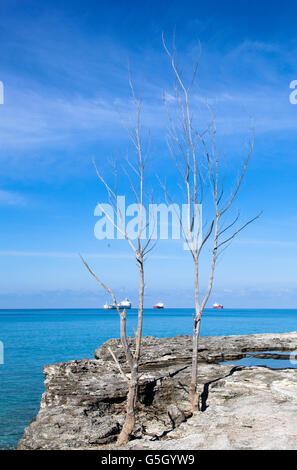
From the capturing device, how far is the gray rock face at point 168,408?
8938mm

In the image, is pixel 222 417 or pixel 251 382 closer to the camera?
pixel 222 417

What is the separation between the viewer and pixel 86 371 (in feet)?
47.8

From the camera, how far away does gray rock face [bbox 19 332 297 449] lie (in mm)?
8938

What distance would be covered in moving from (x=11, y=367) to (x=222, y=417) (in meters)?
26.1

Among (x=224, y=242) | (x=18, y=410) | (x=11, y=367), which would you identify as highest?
(x=224, y=242)

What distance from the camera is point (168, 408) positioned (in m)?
11.5

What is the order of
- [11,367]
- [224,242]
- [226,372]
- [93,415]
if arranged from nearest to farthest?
[93,415] < [224,242] < [226,372] < [11,367]
